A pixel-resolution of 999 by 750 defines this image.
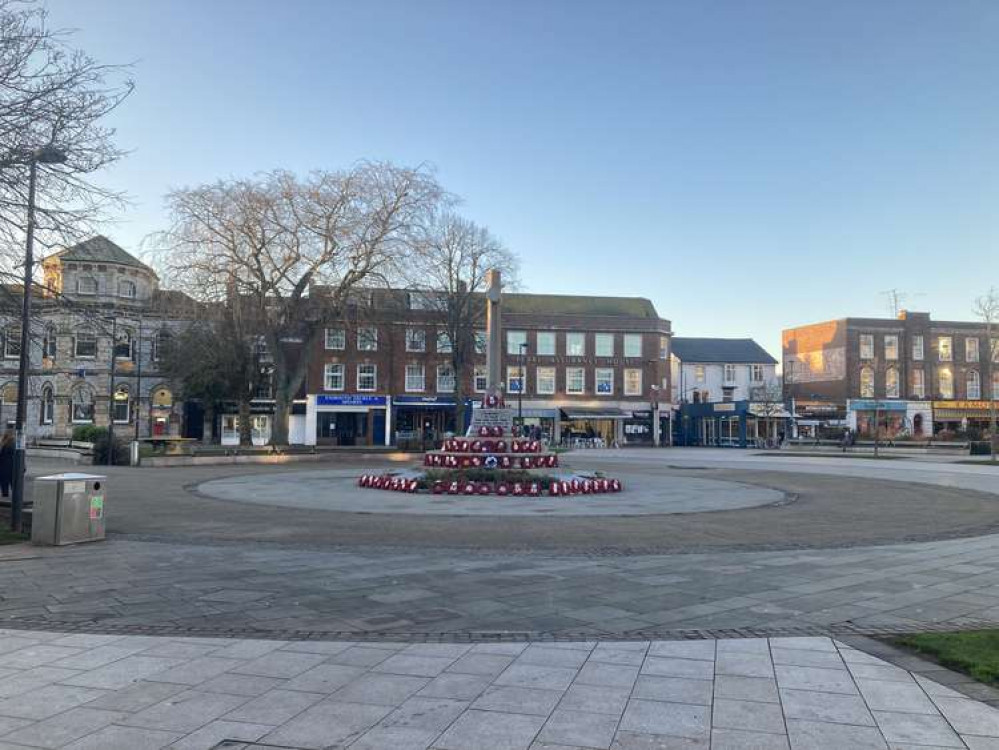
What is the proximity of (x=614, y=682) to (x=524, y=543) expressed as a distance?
6.73 m

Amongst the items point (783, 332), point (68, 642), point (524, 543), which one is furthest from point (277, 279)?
point (783, 332)

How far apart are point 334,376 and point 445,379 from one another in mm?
8855

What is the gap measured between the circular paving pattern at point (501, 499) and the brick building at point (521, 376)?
29141 mm

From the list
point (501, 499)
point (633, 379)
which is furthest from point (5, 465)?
point (633, 379)

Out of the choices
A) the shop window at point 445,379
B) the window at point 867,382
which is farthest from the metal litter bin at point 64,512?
the window at point 867,382

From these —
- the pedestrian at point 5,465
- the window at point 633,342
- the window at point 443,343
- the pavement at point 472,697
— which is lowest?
the pavement at point 472,697

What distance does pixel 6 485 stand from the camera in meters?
15.1

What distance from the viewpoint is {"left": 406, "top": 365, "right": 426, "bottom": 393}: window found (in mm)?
57969

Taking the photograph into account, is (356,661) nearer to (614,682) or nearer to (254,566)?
(614,682)

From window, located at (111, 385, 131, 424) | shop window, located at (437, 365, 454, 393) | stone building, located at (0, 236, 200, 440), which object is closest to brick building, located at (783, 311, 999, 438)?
shop window, located at (437, 365, 454, 393)

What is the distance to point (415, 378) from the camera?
58094 millimetres

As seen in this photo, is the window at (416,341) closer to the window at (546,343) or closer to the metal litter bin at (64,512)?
the window at (546,343)

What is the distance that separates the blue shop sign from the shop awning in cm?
1558

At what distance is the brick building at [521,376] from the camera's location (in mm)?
56469
